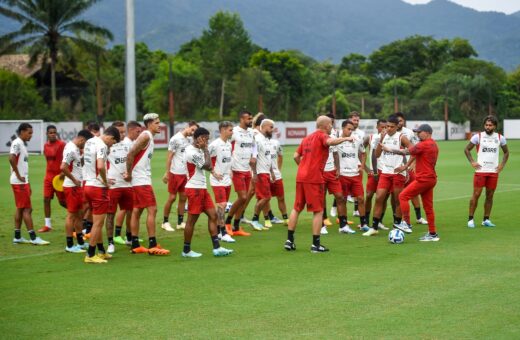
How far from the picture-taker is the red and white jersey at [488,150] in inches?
634

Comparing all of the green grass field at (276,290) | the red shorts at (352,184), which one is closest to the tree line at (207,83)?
the red shorts at (352,184)

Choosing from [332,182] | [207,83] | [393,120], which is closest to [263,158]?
[332,182]

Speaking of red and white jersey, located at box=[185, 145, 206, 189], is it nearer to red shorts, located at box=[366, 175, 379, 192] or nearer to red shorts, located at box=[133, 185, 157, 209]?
red shorts, located at box=[133, 185, 157, 209]

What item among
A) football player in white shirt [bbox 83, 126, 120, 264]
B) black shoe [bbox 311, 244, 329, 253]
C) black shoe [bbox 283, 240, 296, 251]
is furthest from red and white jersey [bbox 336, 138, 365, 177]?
football player in white shirt [bbox 83, 126, 120, 264]

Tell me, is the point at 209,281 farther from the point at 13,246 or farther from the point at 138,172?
the point at 13,246

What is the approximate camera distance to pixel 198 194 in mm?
12523

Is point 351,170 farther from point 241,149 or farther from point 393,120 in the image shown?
point 241,149

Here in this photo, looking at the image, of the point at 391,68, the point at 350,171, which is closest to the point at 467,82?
the point at 391,68

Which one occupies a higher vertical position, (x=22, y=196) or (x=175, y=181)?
(x=175, y=181)

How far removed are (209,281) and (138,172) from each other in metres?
3.25

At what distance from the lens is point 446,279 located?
33.5ft

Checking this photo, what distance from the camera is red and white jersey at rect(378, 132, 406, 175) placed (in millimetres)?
15355

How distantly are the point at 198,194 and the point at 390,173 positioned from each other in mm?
4520

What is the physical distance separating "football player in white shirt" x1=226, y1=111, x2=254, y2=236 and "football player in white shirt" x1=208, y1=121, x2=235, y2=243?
0.74m
